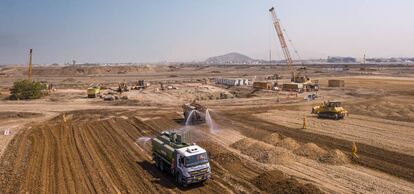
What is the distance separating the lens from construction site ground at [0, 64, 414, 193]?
69.2 feet

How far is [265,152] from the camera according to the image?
26906 mm

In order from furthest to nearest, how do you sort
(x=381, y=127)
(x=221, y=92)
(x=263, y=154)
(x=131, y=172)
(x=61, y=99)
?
(x=221, y=92)
(x=61, y=99)
(x=381, y=127)
(x=263, y=154)
(x=131, y=172)

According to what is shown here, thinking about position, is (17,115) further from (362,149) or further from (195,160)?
(362,149)

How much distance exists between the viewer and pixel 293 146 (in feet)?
95.1

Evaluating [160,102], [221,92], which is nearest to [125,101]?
[160,102]

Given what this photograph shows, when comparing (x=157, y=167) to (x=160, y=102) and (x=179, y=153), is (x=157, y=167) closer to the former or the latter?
(x=179, y=153)

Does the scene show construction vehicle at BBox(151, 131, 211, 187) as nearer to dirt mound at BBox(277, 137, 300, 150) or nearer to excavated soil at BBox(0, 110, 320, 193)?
excavated soil at BBox(0, 110, 320, 193)

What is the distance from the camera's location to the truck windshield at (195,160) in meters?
19.8

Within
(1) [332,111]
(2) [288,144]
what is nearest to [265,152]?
(2) [288,144]

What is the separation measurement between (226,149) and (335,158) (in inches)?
343

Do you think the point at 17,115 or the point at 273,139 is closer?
the point at 273,139

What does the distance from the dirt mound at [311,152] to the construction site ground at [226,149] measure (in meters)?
0.07

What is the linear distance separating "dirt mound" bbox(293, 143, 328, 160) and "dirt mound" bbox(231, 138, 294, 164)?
1.06 meters

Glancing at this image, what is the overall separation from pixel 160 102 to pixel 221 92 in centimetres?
1711
